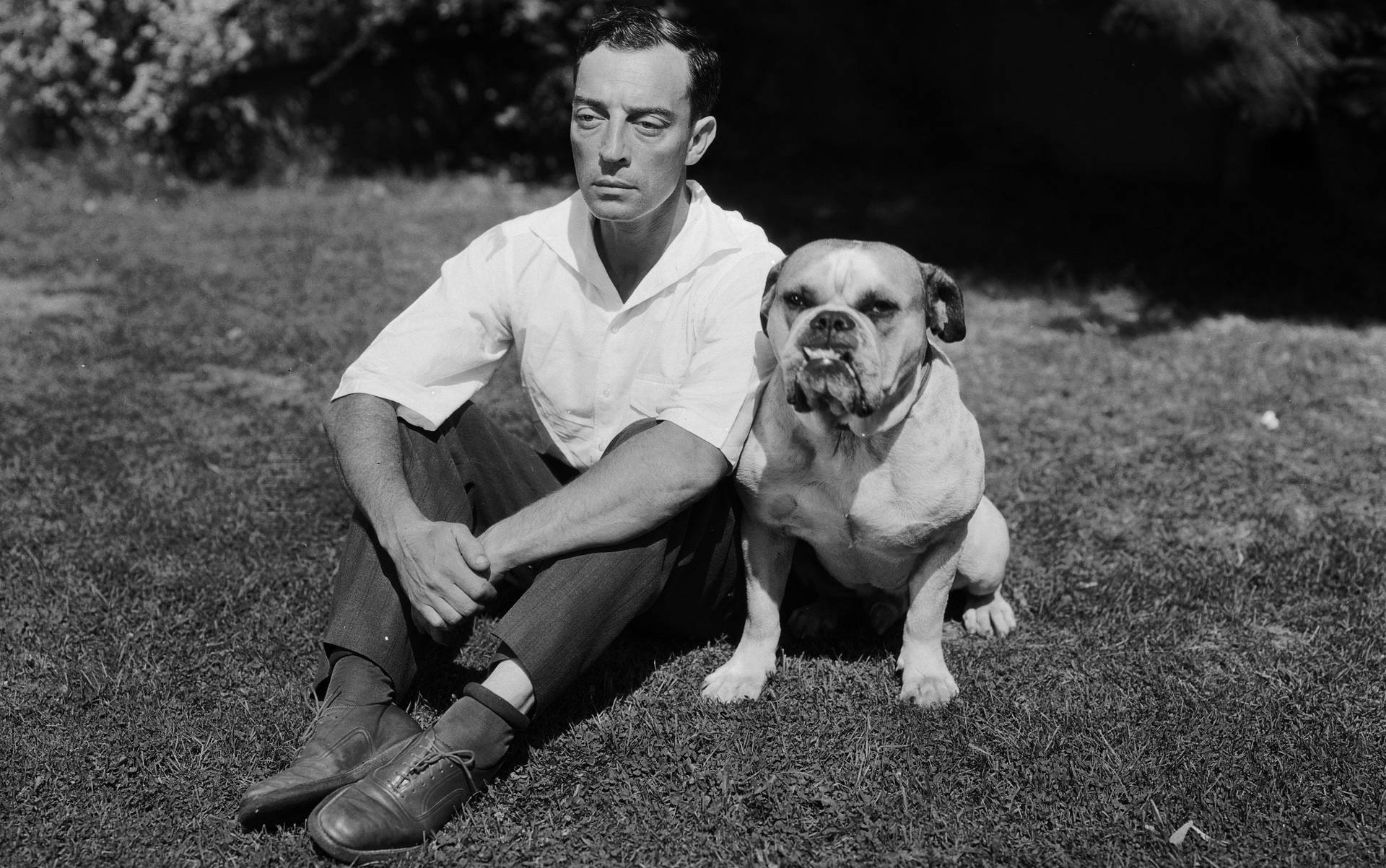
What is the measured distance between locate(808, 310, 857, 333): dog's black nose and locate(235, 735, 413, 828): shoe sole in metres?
1.24

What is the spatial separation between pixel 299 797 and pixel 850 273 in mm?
1577

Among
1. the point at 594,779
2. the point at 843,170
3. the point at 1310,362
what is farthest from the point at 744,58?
the point at 594,779

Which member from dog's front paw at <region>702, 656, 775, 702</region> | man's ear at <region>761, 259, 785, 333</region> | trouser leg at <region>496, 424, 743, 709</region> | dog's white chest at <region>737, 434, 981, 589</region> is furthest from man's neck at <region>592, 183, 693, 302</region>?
dog's front paw at <region>702, 656, 775, 702</region>

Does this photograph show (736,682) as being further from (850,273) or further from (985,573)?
(850,273)

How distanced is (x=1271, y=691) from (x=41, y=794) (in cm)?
290

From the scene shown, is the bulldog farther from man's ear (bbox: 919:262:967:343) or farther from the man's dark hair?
the man's dark hair

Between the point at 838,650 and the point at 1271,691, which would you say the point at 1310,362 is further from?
the point at 838,650

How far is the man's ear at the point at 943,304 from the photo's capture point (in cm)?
273

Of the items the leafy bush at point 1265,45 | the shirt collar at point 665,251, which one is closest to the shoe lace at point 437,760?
the shirt collar at point 665,251

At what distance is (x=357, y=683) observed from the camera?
271 centimetres

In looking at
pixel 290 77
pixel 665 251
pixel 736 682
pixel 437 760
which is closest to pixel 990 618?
pixel 736 682

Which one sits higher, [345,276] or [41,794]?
[41,794]

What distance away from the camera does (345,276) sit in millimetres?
6844

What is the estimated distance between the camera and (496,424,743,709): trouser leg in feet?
8.54
